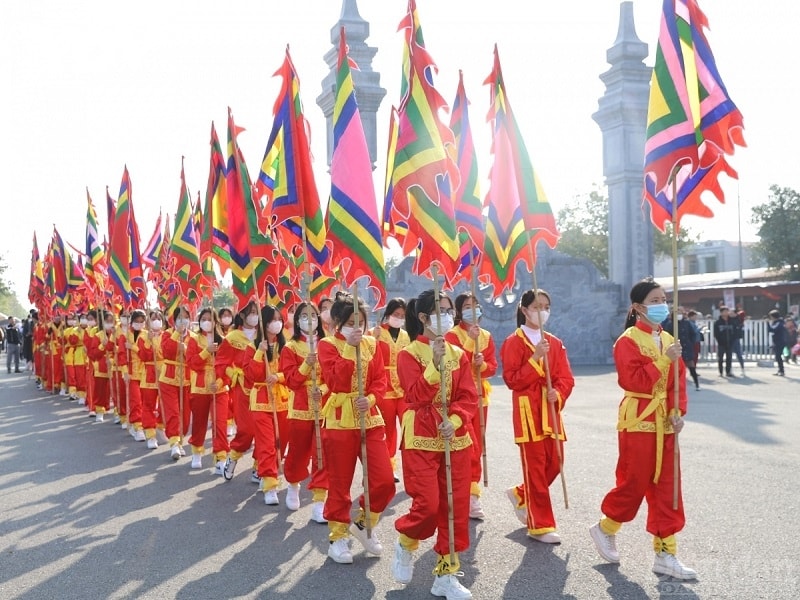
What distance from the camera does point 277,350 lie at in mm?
7961

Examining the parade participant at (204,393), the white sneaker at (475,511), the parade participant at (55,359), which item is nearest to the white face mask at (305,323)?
the white sneaker at (475,511)

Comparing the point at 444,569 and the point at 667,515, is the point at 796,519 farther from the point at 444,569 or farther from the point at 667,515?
the point at 444,569

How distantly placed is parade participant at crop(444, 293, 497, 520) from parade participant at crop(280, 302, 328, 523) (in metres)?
1.15

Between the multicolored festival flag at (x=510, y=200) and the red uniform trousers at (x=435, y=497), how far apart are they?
7.11ft

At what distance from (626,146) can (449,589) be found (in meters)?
19.6

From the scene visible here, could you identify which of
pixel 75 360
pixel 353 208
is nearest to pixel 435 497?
pixel 353 208

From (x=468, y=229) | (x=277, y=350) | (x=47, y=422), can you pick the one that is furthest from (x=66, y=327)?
(x=468, y=229)

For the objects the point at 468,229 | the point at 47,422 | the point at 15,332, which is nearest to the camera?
the point at 468,229

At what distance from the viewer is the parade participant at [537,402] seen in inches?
230

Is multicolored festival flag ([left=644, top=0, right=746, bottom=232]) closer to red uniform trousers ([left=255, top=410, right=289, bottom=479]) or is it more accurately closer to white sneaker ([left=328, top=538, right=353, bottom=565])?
white sneaker ([left=328, top=538, right=353, bottom=565])

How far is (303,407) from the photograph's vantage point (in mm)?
6816

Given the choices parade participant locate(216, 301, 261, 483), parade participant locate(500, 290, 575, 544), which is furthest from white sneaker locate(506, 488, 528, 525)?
parade participant locate(216, 301, 261, 483)

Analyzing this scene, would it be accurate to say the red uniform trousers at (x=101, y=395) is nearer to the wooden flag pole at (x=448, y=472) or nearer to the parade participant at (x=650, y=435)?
the wooden flag pole at (x=448, y=472)

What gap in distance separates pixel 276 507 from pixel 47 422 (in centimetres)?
823
